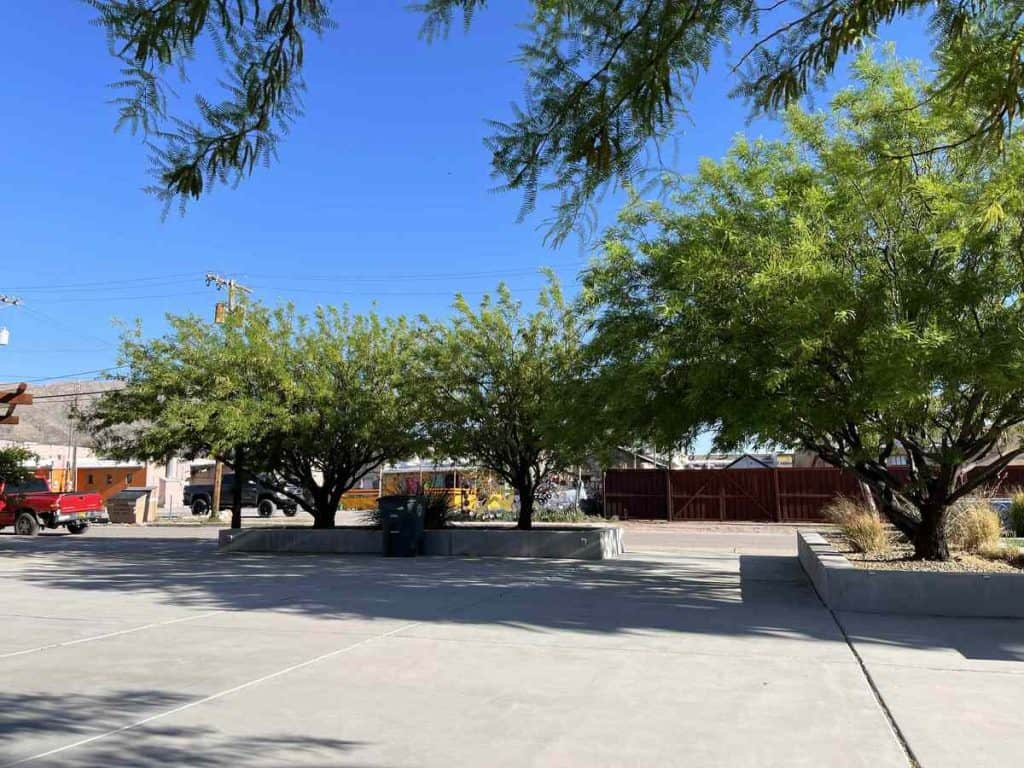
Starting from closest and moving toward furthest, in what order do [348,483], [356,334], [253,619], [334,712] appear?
[334,712] < [253,619] < [356,334] < [348,483]

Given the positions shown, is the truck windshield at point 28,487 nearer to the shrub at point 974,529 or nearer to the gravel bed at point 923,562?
the gravel bed at point 923,562

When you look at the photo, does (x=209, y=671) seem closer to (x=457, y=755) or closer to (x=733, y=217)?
(x=457, y=755)

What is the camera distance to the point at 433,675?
6320mm

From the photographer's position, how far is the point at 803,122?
35.6 feet

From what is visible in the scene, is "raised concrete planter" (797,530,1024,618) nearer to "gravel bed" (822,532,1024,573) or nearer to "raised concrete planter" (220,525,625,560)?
"gravel bed" (822,532,1024,573)

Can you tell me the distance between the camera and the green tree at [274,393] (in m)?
17.2

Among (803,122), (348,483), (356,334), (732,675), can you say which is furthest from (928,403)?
(348,483)

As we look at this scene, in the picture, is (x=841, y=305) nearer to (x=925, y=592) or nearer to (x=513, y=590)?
(x=925, y=592)

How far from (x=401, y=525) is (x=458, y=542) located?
1.23m

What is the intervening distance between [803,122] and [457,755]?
9289 millimetres

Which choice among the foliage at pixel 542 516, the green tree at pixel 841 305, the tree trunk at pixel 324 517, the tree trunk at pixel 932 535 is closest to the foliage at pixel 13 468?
the tree trunk at pixel 324 517

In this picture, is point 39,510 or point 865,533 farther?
point 39,510

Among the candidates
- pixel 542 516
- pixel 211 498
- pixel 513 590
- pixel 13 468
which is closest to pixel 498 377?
pixel 513 590

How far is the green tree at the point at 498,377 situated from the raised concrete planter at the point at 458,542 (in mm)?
1502
